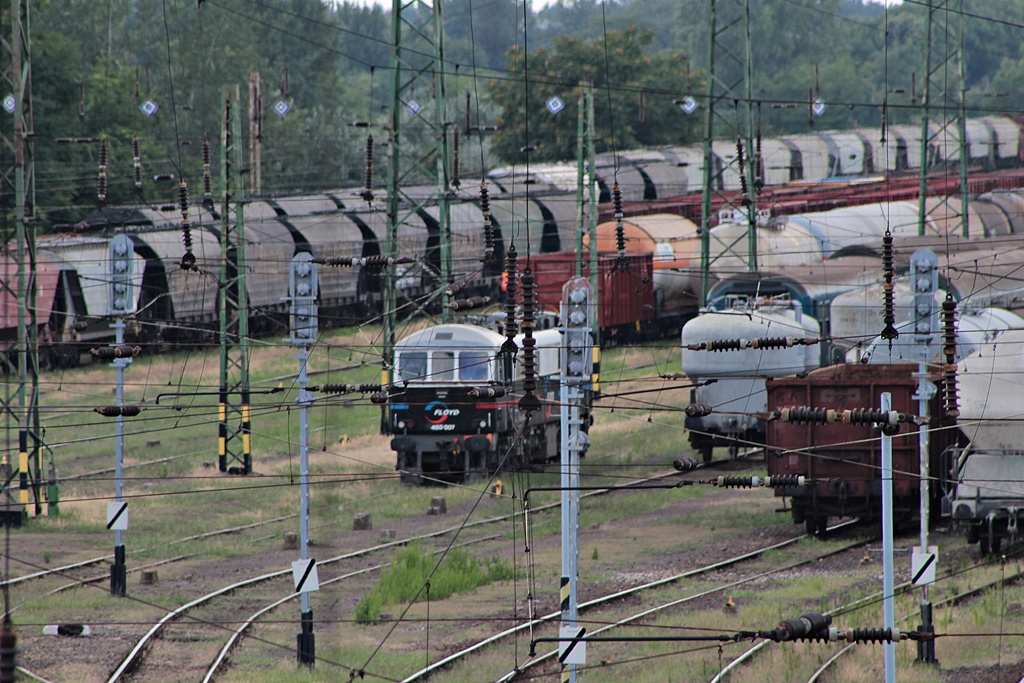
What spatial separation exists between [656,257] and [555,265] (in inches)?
177

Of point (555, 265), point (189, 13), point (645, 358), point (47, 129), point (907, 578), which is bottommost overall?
point (907, 578)

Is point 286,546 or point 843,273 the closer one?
point 286,546

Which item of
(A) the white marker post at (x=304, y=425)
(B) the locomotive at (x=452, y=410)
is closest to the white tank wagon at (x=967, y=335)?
(B) the locomotive at (x=452, y=410)

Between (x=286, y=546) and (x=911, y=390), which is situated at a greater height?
(x=911, y=390)

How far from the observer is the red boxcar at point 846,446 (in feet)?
72.9

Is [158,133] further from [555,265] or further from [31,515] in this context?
[31,515]

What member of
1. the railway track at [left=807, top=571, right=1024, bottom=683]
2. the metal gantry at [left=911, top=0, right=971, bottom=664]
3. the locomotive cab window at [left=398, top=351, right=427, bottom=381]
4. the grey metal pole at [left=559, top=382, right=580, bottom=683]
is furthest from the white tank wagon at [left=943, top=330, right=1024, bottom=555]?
the locomotive cab window at [left=398, top=351, right=427, bottom=381]

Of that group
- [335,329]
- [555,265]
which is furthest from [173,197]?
[555,265]

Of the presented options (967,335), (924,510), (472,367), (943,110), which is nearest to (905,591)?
(924,510)

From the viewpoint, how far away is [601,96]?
254 feet

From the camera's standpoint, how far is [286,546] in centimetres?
2367

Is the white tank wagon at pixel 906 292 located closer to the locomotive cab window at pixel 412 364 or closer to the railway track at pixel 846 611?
the locomotive cab window at pixel 412 364

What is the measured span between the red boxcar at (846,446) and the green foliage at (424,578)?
507 centimetres

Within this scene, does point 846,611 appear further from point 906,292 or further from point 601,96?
point 601,96
